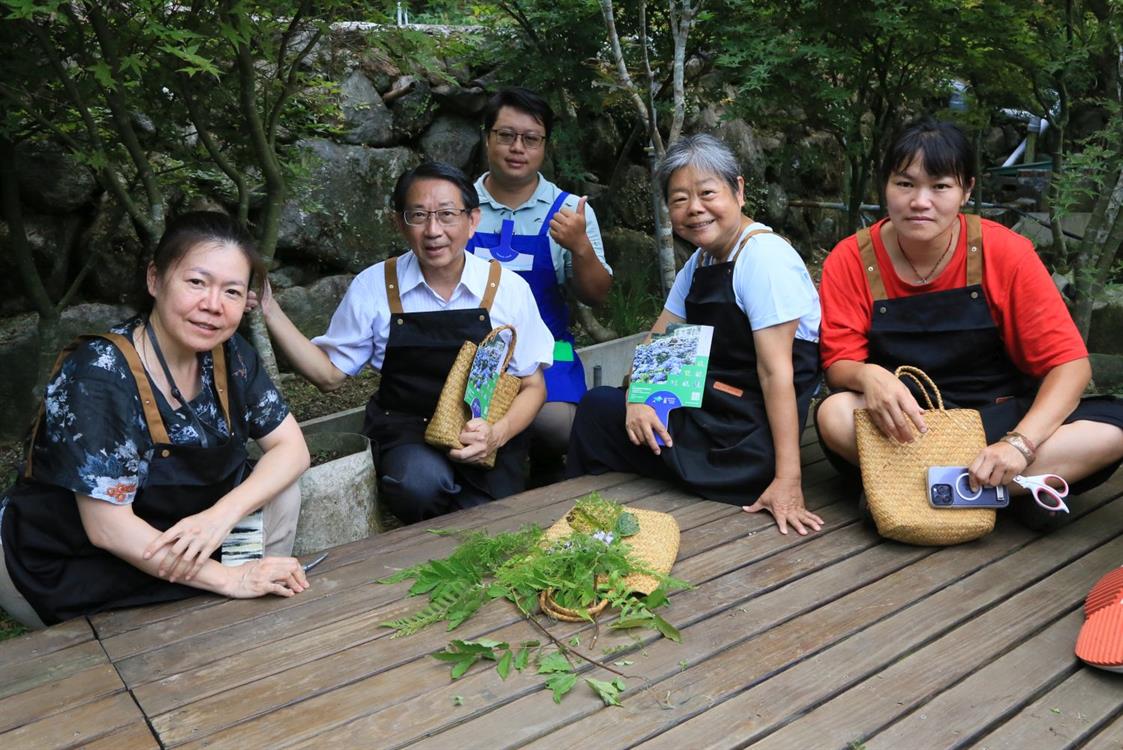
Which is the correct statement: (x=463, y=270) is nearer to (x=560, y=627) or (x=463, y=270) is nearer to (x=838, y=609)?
(x=560, y=627)

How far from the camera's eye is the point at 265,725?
2029 mm

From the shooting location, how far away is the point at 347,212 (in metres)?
5.82

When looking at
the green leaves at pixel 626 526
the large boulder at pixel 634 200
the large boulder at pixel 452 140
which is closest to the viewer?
the green leaves at pixel 626 526

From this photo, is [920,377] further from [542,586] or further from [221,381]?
[221,381]

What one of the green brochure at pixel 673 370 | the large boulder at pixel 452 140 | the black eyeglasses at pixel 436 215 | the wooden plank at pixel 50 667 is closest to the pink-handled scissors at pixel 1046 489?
the green brochure at pixel 673 370

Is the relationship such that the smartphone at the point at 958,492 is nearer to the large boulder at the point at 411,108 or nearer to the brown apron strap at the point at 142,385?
the brown apron strap at the point at 142,385

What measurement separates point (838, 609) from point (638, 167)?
5.07 metres

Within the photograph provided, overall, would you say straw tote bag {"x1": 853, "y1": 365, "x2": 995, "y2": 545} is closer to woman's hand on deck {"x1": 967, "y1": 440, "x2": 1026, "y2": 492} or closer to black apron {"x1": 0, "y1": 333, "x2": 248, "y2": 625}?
woman's hand on deck {"x1": 967, "y1": 440, "x2": 1026, "y2": 492}

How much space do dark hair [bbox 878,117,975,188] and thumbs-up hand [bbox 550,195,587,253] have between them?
1.23 metres

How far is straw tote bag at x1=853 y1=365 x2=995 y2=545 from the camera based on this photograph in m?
2.83

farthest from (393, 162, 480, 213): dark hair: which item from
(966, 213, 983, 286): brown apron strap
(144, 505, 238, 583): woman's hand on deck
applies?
(966, 213, 983, 286): brown apron strap

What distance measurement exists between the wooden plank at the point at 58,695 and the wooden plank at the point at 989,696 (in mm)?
1674

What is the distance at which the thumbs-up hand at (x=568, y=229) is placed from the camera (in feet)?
12.2

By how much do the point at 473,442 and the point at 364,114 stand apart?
131 inches
